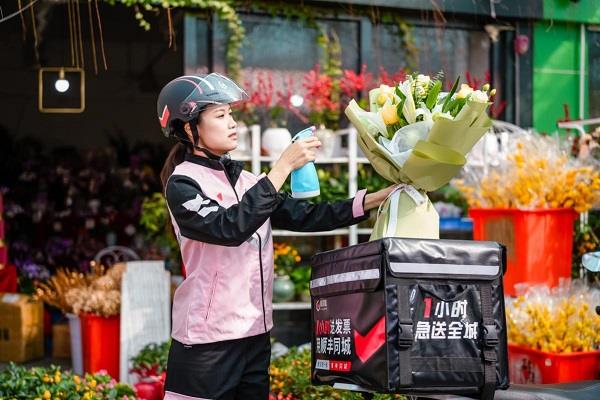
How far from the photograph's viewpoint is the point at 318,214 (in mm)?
3535

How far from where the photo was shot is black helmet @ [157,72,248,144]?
3355 millimetres

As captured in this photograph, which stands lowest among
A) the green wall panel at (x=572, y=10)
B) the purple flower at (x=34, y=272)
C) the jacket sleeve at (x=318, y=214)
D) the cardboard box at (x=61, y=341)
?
the cardboard box at (x=61, y=341)

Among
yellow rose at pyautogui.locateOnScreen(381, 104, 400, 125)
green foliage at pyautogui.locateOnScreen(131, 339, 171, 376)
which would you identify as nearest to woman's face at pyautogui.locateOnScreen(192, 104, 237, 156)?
yellow rose at pyautogui.locateOnScreen(381, 104, 400, 125)

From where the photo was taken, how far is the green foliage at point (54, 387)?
4.97m

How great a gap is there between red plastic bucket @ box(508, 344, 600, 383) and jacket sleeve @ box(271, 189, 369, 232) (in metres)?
1.88

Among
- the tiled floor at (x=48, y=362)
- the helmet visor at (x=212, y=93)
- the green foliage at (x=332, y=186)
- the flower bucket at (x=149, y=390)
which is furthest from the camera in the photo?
the tiled floor at (x=48, y=362)

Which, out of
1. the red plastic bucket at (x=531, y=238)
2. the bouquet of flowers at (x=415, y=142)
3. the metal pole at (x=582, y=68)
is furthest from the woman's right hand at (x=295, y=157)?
the metal pole at (x=582, y=68)

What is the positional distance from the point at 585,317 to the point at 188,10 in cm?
388

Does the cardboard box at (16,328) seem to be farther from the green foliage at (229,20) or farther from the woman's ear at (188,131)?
the woman's ear at (188,131)

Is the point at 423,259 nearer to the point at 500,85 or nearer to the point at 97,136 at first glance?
the point at 500,85

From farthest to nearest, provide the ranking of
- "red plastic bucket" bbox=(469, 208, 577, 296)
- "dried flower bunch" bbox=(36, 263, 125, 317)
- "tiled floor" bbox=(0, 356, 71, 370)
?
"tiled floor" bbox=(0, 356, 71, 370) → "dried flower bunch" bbox=(36, 263, 125, 317) → "red plastic bucket" bbox=(469, 208, 577, 296)

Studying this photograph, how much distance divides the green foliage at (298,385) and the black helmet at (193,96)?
6.60 feet

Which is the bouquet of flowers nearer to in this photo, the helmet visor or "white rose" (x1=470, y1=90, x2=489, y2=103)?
"white rose" (x1=470, y1=90, x2=489, y2=103)

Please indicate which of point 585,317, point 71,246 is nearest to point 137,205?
point 71,246
